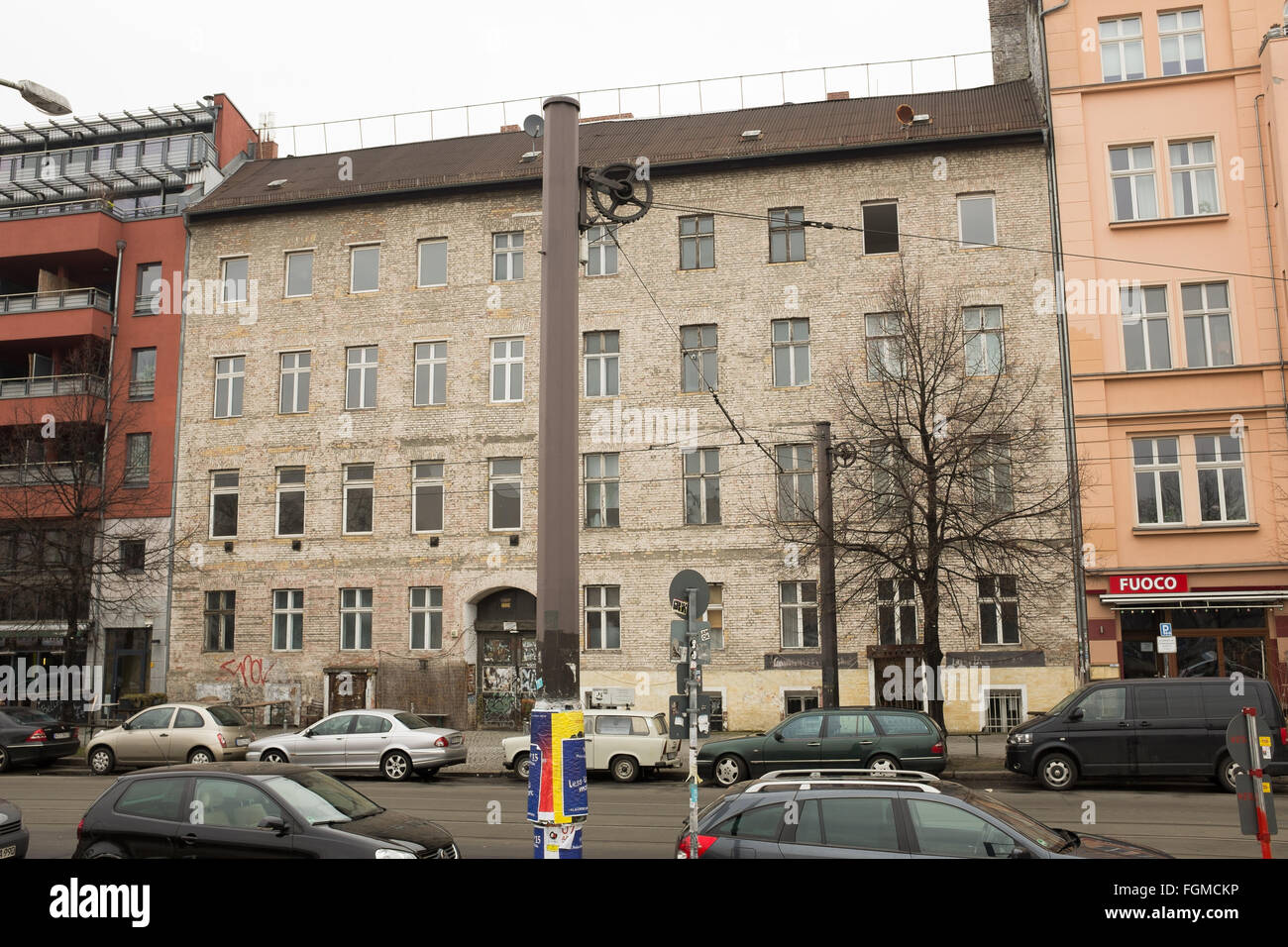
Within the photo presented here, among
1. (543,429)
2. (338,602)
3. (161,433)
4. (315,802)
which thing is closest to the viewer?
(543,429)

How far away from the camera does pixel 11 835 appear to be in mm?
10977

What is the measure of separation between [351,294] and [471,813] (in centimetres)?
2188

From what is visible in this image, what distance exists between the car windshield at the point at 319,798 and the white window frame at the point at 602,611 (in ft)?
64.6

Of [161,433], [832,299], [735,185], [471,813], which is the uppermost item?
[735,185]

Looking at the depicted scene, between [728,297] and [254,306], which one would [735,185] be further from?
[254,306]

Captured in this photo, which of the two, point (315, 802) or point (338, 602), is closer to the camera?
point (315, 802)

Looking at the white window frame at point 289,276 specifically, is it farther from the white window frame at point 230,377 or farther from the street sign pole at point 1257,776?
the street sign pole at point 1257,776

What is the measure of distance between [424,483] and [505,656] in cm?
586

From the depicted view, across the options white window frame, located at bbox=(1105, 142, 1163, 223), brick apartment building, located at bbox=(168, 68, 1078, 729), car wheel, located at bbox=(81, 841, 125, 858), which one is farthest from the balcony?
white window frame, located at bbox=(1105, 142, 1163, 223)

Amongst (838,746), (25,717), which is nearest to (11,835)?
(838,746)

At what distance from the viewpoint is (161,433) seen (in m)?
34.2

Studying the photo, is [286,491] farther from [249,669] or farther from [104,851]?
[104,851]
